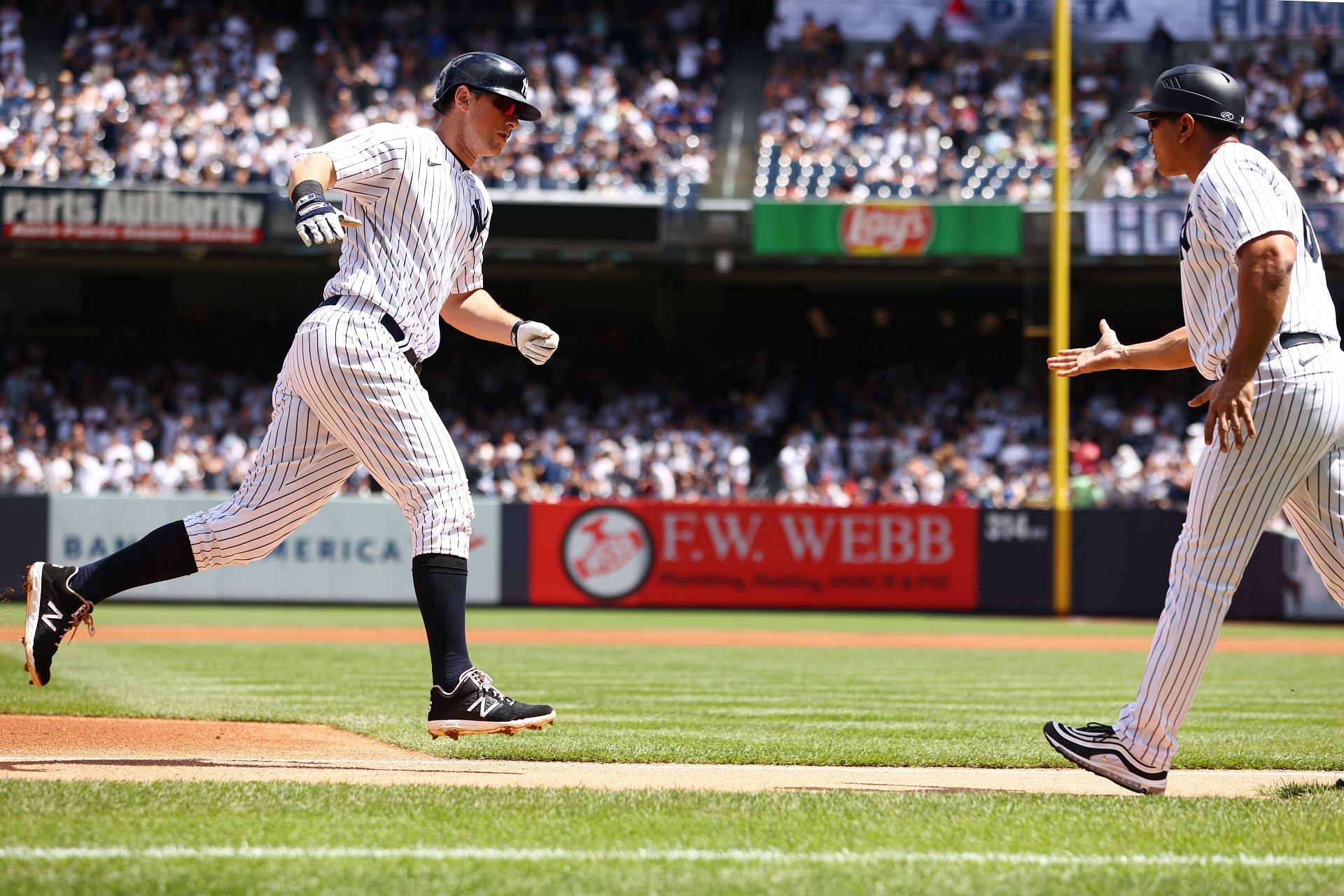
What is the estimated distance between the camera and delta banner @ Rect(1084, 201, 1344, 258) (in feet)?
66.0

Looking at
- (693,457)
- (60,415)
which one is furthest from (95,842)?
(60,415)

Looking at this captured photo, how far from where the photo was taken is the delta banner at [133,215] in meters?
20.1

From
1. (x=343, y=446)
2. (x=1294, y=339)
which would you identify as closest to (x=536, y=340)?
(x=343, y=446)

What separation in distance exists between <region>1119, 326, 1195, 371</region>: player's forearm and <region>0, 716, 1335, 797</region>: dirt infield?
4.26ft

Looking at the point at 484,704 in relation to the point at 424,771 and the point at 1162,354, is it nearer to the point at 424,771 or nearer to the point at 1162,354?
the point at 424,771

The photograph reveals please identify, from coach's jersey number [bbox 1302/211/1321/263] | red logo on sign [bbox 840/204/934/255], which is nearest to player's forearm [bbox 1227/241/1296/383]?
coach's jersey number [bbox 1302/211/1321/263]

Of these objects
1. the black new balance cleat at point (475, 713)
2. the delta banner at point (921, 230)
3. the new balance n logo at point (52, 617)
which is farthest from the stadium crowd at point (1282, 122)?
the new balance n logo at point (52, 617)

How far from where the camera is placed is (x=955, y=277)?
76.8ft

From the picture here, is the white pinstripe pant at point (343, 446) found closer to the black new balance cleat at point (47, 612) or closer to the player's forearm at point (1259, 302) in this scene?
the black new balance cleat at point (47, 612)

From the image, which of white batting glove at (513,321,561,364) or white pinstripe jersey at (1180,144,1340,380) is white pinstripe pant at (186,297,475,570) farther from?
white pinstripe jersey at (1180,144,1340,380)

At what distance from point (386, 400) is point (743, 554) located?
46.9ft

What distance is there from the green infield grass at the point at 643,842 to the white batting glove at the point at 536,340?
4.96 ft

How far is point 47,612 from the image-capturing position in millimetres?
4566

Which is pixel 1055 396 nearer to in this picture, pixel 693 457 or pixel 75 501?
pixel 693 457
